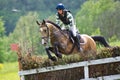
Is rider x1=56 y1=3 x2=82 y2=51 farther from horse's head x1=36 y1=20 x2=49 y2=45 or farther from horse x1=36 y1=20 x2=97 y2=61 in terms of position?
horse's head x1=36 y1=20 x2=49 y2=45

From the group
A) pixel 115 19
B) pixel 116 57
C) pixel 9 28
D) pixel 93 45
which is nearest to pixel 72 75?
pixel 116 57

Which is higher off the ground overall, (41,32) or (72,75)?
(41,32)

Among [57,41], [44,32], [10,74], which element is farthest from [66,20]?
[10,74]

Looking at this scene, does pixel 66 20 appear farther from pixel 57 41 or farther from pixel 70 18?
pixel 57 41

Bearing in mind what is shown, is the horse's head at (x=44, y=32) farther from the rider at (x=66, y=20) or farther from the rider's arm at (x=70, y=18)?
the rider's arm at (x=70, y=18)

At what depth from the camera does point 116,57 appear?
15422 mm

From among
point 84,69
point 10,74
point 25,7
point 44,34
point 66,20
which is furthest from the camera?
point 25,7

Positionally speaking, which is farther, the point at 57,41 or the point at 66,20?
the point at 66,20

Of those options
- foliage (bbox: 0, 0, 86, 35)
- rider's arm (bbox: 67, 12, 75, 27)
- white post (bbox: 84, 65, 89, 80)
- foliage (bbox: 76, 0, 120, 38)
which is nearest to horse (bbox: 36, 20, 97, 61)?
rider's arm (bbox: 67, 12, 75, 27)

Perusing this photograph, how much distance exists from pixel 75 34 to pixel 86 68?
10.6 ft

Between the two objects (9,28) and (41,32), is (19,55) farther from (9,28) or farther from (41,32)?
(9,28)

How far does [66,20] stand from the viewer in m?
18.3

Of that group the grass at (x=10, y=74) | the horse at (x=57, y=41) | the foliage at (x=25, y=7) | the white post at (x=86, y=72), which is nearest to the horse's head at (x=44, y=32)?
the horse at (x=57, y=41)

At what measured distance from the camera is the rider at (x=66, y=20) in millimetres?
17906
